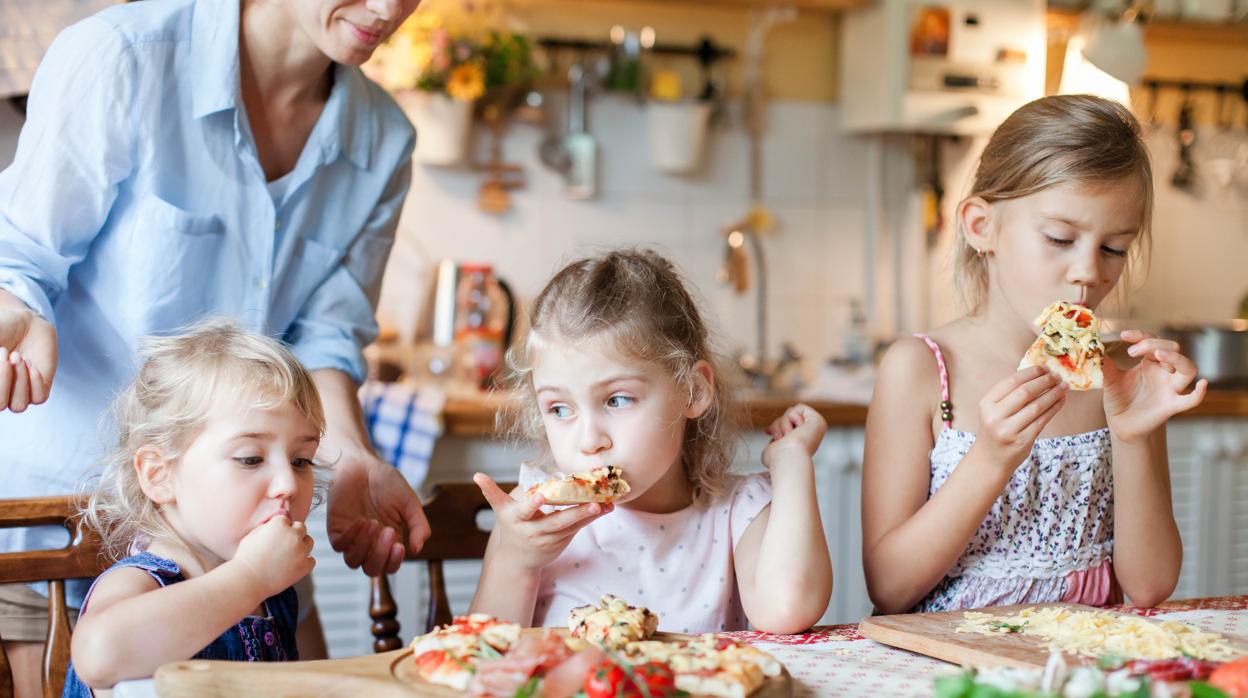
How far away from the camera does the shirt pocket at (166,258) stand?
1507mm

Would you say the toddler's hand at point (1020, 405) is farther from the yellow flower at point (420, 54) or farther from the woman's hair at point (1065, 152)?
the yellow flower at point (420, 54)

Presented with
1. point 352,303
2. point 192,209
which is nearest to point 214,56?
point 192,209

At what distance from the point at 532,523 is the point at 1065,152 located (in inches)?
30.7

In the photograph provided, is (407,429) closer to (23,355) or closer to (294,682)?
(23,355)

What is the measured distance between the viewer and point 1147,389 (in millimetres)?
1436

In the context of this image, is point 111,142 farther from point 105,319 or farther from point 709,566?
point 709,566

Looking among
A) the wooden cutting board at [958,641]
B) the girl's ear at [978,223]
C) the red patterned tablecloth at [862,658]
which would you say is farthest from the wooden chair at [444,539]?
the girl's ear at [978,223]

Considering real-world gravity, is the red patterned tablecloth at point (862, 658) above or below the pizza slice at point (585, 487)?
below

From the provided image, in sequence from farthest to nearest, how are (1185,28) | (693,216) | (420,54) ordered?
1. (1185,28)
2. (693,216)
3. (420,54)

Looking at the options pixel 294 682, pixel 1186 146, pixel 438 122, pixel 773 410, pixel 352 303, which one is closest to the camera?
pixel 294 682

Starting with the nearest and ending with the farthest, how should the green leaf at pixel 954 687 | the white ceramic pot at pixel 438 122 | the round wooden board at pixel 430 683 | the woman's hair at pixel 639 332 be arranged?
the green leaf at pixel 954 687 → the round wooden board at pixel 430 683 → the woman's hair at pixel 639 332 → the white ceramic pot at pixel 438 122

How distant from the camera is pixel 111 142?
4.81 feet

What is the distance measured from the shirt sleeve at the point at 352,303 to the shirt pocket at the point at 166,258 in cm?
17

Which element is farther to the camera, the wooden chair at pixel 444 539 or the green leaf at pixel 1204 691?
the wooden chair at pixel 444 539
